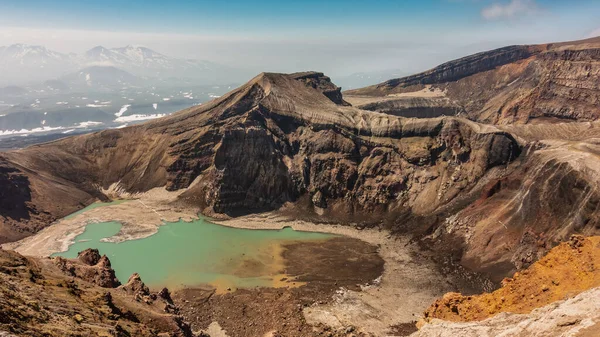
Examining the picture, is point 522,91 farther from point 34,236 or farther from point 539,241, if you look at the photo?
point 34,236

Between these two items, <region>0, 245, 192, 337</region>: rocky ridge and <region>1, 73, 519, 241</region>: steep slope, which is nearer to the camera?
<region>0, 245, 192, 337</region>: rocky ridge

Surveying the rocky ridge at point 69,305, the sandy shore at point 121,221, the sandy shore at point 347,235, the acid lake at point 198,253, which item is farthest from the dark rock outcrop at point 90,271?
the sandy shore at point 121,221

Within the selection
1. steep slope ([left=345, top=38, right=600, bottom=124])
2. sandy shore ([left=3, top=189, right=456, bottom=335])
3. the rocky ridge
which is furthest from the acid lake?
steep slope ([left=345, top=38, right=600, bottom=124])

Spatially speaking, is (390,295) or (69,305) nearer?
(69,305)

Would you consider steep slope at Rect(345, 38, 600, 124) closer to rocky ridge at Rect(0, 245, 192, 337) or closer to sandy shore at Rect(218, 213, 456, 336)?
sandy shore at Rect(218, 213, 456, 336)

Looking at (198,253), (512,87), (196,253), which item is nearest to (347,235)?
(198,253)

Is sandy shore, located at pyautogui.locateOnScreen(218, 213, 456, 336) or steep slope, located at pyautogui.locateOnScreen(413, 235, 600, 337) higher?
steep slope, located at pyautogui.locateOnScreen(413, 235, 600, 337)

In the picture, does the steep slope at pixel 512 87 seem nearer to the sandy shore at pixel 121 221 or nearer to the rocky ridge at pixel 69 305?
the sandy shore at pixel 121 221

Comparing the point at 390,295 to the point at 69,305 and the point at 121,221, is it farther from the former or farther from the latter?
the point at 121,221
